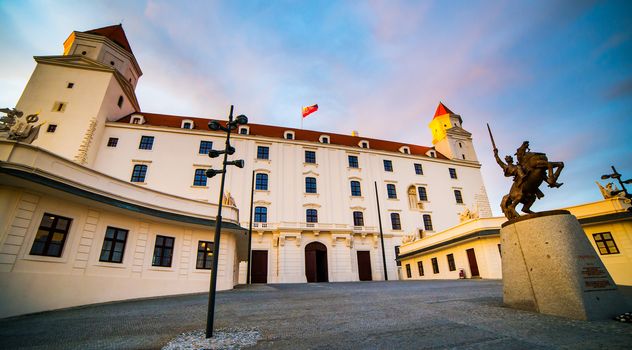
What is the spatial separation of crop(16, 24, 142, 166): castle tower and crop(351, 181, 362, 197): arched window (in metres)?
28.2

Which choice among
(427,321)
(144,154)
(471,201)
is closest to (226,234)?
(427,321)

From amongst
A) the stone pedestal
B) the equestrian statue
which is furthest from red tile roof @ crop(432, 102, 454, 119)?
the stone pedestal

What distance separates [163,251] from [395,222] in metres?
26.5

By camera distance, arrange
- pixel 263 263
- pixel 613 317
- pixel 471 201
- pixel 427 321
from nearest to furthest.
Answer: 1. pixel 613 317
2. pixel 427 321
3. pixel 263 263
4. pixel 471 201

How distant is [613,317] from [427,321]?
3.46 meters

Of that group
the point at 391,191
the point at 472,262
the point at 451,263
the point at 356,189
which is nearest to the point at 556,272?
the point at 472,262

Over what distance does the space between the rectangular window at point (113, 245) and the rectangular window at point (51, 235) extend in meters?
1.48

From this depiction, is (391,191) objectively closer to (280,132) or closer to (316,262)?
(316,262)

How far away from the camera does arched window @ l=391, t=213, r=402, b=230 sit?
109 ft

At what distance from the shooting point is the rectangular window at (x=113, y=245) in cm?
1143

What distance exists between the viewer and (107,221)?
1155 cm

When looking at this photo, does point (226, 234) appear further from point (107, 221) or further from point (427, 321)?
point (427, 321)

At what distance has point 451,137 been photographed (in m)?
43.3

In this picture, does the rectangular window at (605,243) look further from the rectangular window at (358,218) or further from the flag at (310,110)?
the flag at (310,110)
